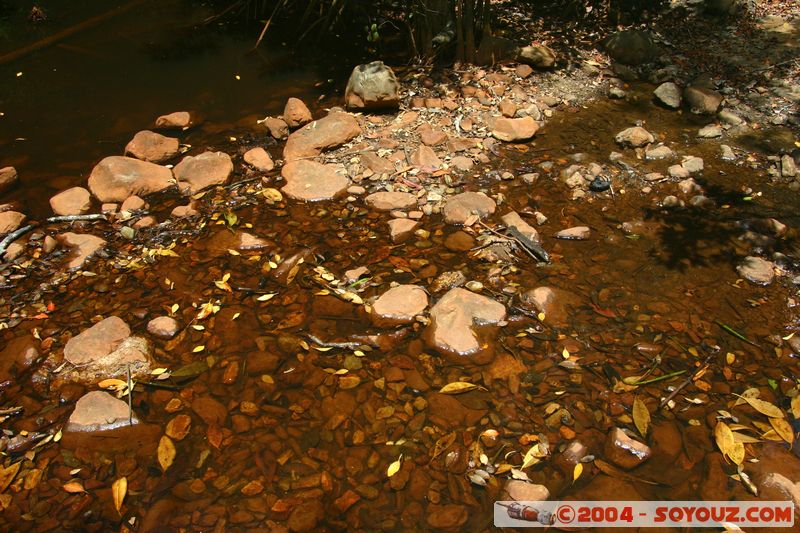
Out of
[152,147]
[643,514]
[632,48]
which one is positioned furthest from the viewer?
[632,48]

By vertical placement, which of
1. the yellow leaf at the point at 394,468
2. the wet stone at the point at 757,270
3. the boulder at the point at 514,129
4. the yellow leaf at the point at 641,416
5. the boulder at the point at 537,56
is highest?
the boulder at the point at 537,56

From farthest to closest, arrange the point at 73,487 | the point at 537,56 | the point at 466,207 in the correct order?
1. the point at 537,56
2. the point at 466,207
3. the point at 73,487

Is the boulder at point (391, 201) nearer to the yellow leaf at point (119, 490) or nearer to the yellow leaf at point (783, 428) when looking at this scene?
the yellow leaf at point (119, 490)

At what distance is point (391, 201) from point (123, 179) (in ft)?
6.38

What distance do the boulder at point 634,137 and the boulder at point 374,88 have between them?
182 centimetres

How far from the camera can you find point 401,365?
292 centimetres

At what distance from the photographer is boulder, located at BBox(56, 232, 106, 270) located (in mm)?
3609

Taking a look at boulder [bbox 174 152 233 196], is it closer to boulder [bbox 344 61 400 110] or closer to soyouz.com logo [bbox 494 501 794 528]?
boulder [bbox 344 61 400 110]

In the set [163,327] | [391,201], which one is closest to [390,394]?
[163,327]

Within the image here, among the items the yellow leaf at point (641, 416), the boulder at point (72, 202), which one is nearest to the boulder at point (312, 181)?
the boulder at point (72, 202)

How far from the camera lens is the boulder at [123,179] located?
4074 millimetres

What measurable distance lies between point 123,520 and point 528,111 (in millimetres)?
3994

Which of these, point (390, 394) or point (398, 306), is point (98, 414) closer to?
point (390, 394)

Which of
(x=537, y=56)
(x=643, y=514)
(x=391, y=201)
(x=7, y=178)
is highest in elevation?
(x=537, y=56)
